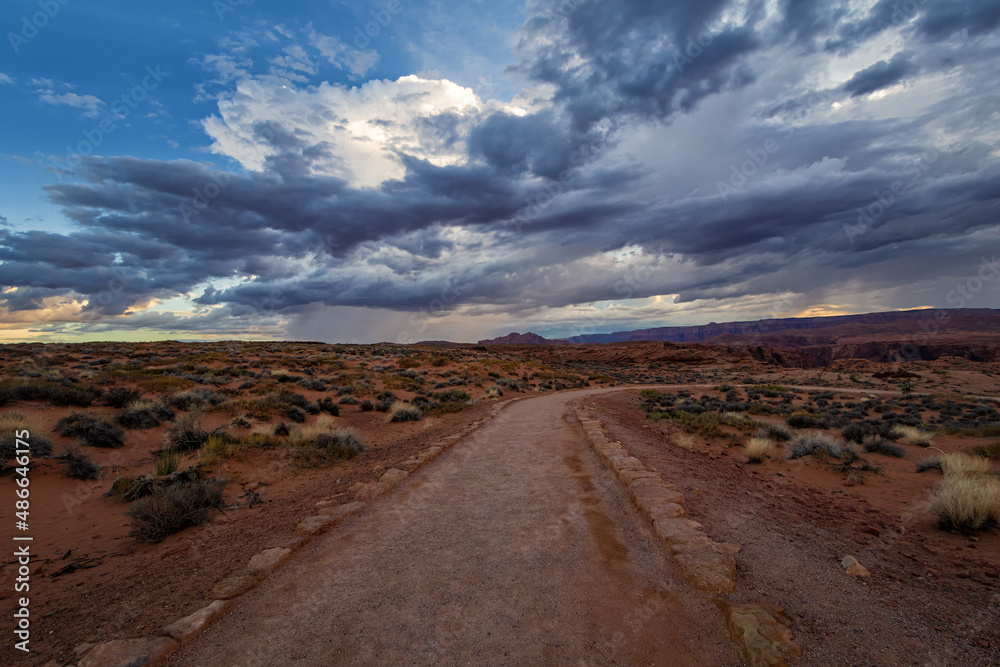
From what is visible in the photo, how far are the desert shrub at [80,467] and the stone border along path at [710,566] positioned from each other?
9837 millimetres

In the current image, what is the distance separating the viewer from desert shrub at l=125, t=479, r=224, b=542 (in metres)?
5.77

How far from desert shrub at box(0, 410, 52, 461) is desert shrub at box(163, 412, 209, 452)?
1.87 m

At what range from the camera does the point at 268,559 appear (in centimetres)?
484

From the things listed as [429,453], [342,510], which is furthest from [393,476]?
[429,453]

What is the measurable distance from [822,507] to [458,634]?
6.52 meters

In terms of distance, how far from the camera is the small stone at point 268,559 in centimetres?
465

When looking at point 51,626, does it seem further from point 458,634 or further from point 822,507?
point 822,507

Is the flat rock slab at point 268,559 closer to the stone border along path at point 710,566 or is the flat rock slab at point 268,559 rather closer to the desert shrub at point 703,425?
the stone border along path at point 710,566

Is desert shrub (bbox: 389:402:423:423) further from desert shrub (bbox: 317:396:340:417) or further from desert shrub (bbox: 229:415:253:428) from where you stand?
desert shrub (bbox: 229:415:253:428)

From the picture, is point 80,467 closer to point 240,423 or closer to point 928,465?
point 240,423

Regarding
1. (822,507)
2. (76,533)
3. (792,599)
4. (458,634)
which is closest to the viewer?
(458,634)

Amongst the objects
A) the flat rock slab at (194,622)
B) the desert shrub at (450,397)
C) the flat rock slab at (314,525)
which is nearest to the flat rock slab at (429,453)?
the flat rock slab at (314,525)

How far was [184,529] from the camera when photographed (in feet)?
20.1

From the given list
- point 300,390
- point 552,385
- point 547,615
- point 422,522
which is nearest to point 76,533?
point 422,522
